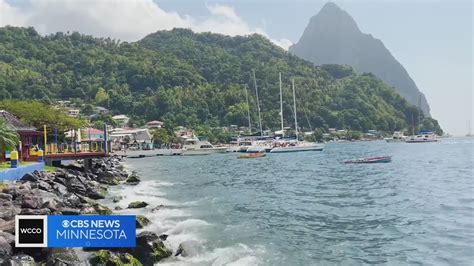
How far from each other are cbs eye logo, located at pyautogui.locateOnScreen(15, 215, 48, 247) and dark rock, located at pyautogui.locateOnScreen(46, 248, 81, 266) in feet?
1.55

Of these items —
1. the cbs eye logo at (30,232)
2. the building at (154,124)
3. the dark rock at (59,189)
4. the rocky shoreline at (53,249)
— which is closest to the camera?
the cbs eye logo at (30,232)

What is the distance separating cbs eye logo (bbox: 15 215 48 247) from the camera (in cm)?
1193

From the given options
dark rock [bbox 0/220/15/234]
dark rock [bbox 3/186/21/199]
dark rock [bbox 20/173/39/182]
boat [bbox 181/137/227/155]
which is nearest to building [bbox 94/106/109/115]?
boat [bbox 181/137/227/155]

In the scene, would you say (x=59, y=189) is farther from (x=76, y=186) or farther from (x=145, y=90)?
(x=145, y=90)

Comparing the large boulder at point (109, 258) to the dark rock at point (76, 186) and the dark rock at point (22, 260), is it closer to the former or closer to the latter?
the dark rock at point (22, 260)

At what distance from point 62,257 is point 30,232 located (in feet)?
3.85

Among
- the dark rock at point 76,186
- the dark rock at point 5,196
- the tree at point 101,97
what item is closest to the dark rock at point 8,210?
the dark rock at point 5,196

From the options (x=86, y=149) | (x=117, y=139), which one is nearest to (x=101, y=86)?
(x=117, y=139)

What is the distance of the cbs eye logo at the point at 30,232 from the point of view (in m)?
11.9

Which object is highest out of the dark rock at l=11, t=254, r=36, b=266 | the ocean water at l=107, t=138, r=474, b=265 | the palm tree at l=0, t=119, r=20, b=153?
the palm tree at l=0, t=119, r=20, b=153

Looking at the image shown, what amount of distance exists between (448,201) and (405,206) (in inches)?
139

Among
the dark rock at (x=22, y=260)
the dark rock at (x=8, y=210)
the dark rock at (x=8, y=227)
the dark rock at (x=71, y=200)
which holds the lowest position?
the dark rock at (x=22, y=260)

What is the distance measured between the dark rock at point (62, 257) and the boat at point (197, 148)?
9840cm

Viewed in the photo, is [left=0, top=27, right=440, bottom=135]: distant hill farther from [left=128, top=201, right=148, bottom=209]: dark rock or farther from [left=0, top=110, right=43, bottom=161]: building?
[left=128, top=201, right=148, bottom=209]: dark rock
